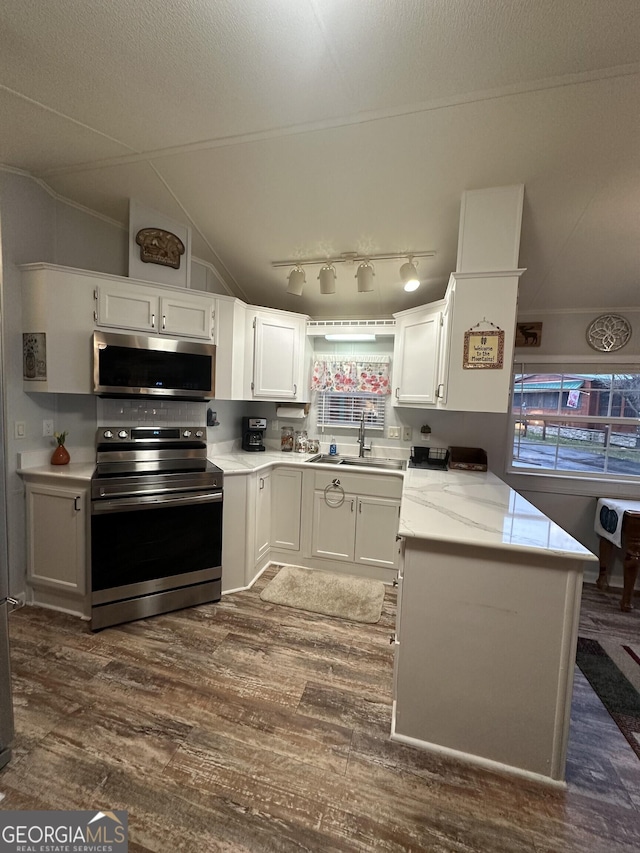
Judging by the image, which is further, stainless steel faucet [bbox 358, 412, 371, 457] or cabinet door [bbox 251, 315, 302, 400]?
stainless steel faucet [bbox 358, 412, 371, 457]

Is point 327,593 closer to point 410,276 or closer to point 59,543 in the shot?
point 59,543

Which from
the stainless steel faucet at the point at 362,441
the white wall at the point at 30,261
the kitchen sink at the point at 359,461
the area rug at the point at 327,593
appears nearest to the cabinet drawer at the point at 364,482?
the kitchen sink at the point at 359,461

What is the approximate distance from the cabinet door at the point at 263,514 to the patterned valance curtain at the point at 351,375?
1085 millimetres

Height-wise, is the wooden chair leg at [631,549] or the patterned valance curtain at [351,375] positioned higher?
the patterned valance curtain at [351,375]

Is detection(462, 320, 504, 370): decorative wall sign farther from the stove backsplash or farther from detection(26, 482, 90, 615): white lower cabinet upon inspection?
detection(26, 482, 90, 615): white lower cabinet

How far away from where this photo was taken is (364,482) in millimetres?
2771

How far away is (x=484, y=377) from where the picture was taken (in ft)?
6.36

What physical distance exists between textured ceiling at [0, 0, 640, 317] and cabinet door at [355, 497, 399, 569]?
6.35 feet

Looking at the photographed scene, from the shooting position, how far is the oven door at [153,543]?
2055 millimetres

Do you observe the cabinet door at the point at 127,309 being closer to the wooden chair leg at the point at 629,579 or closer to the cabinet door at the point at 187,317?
the cabinet door at the point at 187,317

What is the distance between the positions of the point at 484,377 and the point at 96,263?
279 cm

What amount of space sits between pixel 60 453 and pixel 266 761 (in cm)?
218

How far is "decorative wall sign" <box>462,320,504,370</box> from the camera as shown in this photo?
1.90m

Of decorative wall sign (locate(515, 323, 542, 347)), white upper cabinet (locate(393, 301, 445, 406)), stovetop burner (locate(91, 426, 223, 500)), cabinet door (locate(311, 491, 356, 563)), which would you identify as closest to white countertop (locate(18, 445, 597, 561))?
stovetop burner (locate(91, 426, 223, 500))
